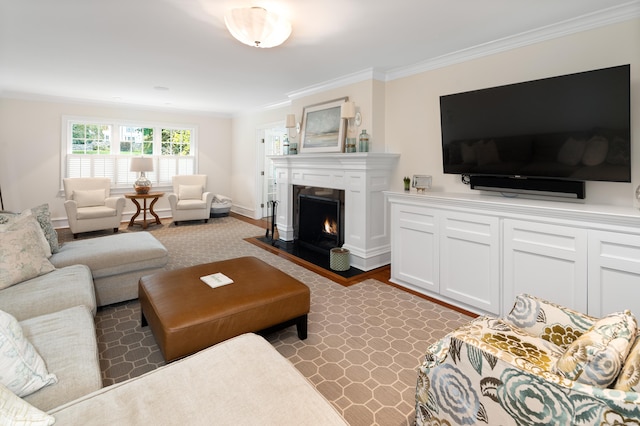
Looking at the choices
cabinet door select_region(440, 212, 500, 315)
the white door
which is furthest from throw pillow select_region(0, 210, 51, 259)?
the white door

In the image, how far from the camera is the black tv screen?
7.52 ft

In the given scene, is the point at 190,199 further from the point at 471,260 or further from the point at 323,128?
the point at 471,260

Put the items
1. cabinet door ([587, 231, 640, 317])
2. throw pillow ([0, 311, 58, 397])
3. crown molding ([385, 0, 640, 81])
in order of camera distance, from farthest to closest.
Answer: crown molding ([385, 0, 640, 81]) → cabinet door ([587, 231, 640, 317]) → throw pillow ([0, 311, 58, 397])

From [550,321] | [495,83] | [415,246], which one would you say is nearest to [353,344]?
[550,321]

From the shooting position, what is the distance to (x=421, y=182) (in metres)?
3.55

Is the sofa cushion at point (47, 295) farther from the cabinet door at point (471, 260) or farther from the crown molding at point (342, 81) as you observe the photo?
the crown molding at point (342, 81)

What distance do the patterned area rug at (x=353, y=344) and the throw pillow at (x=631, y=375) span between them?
969 millimetres

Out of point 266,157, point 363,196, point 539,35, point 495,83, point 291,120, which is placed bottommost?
point 363,196

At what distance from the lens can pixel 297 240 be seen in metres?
5.24

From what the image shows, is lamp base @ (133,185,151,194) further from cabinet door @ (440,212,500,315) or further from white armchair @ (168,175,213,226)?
cabinet door @ (440,212,500,315)

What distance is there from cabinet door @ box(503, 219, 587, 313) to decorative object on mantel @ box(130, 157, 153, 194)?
616cm

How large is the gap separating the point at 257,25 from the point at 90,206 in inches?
194

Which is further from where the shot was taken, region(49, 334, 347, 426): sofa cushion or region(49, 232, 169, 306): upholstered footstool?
region(49, 232, 169, 306): upholstered footstool

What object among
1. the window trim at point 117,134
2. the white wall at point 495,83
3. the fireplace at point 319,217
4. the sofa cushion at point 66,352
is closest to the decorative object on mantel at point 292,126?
the fireplace at point 319,217
